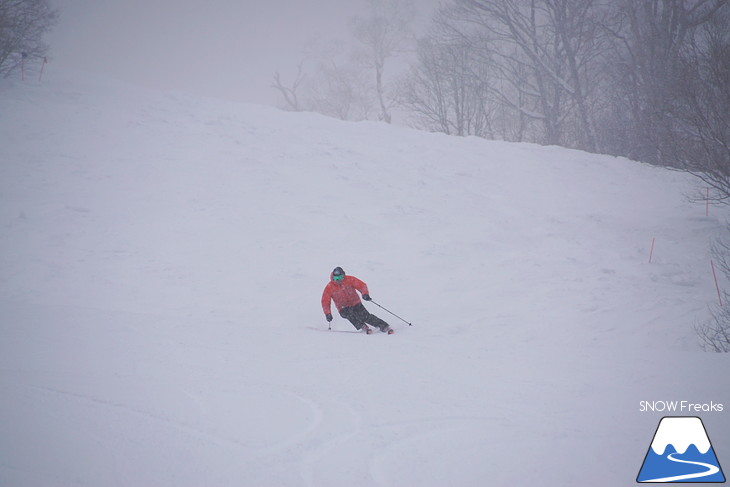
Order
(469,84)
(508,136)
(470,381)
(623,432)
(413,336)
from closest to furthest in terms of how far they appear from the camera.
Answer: (623,432), (470,381), (413,336), (469,84), (508,136)

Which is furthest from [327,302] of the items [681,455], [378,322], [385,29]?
[385,29]

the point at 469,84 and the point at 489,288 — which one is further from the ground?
the point at 469,84

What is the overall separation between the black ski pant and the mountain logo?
4.86 metres

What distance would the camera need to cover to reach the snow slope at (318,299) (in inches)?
137

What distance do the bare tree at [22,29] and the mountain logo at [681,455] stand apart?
21145mm

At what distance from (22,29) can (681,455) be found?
72.8ft

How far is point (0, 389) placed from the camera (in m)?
4.18

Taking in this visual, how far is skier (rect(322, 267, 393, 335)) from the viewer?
313 inches

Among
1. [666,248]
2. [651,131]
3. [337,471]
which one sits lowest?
[337,471]

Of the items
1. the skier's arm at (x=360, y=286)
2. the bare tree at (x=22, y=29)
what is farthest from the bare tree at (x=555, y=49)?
the bare tree at (x=22, y=29)

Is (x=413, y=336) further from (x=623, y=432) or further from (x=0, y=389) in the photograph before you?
(x=0, y=389)

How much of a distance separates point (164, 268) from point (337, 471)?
26.1ft

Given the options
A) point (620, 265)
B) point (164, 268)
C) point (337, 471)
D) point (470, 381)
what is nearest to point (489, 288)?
point (620, 265)

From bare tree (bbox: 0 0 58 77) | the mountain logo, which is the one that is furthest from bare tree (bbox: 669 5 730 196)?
bare tree (bbox: 0 0 58 77)
